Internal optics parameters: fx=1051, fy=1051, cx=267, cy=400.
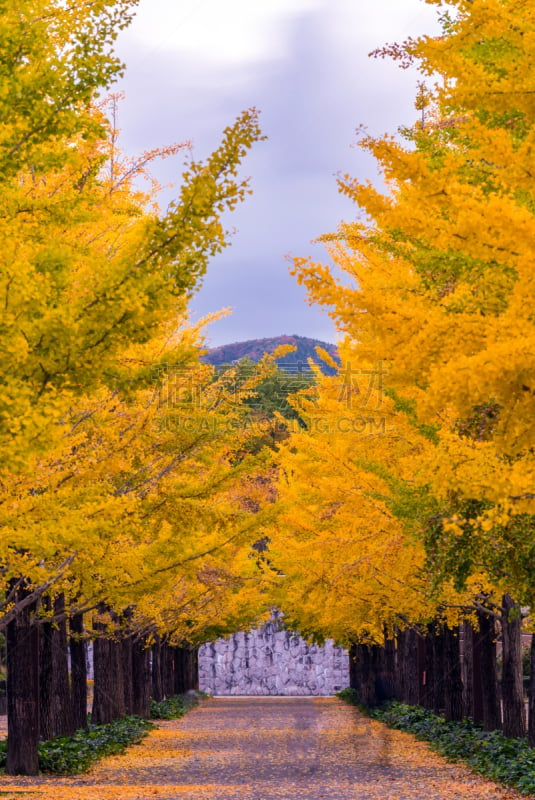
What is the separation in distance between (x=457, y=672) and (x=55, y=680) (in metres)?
9.68

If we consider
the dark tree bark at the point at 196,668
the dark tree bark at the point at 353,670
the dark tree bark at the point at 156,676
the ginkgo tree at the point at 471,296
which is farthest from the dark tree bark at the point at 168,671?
the ginkgo tree at the point at 471,296

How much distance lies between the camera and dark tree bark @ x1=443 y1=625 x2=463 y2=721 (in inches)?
978

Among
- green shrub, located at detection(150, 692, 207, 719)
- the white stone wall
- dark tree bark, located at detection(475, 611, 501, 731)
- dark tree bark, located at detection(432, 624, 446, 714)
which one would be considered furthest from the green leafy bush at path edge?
the white stone wall

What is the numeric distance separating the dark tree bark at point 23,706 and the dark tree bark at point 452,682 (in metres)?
11.2

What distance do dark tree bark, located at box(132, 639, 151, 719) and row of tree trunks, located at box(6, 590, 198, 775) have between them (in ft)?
0.09

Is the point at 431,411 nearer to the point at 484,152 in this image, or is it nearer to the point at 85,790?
the point at 484,152

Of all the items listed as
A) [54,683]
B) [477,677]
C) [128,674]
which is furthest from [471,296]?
[128,674]

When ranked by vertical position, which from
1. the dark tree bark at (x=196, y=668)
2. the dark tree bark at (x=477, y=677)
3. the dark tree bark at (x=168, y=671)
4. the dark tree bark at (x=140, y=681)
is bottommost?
the dark tree bark at (x=196, y=668)

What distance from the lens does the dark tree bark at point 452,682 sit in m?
24.8

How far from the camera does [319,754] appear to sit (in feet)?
74.5

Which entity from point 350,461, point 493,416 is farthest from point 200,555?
point 493,416

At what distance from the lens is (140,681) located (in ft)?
115

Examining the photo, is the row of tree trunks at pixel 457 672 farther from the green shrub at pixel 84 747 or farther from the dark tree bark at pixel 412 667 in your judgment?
the green shrub at pixel 84 747

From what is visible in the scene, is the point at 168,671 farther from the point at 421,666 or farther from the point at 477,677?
the point at 477,677
